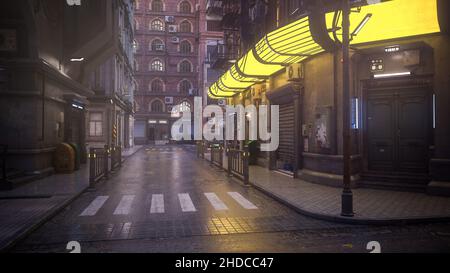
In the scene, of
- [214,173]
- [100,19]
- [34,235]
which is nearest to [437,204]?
[34,235]

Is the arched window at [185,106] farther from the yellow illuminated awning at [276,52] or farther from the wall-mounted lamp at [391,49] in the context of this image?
the wall-mounted lamp at [391,49]

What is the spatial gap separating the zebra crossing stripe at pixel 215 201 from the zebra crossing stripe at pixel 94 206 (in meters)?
2.90

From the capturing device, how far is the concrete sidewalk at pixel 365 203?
804 cm

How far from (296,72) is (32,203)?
10.1m

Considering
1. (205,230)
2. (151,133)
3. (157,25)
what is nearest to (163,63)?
(157,25)

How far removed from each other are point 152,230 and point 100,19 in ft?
55.5

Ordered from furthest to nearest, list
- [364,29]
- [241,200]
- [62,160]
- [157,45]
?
[157,45] < [62,160] < [364,29] < [241,200]

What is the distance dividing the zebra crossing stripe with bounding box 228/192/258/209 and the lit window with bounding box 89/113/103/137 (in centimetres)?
2406

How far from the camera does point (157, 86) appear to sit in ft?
207

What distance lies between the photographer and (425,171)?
455 inches

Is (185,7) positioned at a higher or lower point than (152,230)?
higher

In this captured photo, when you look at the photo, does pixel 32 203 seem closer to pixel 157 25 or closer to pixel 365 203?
pixel 365 203

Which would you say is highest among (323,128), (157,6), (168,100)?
(157,6)

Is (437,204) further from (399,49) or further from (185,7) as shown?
(185,7)
